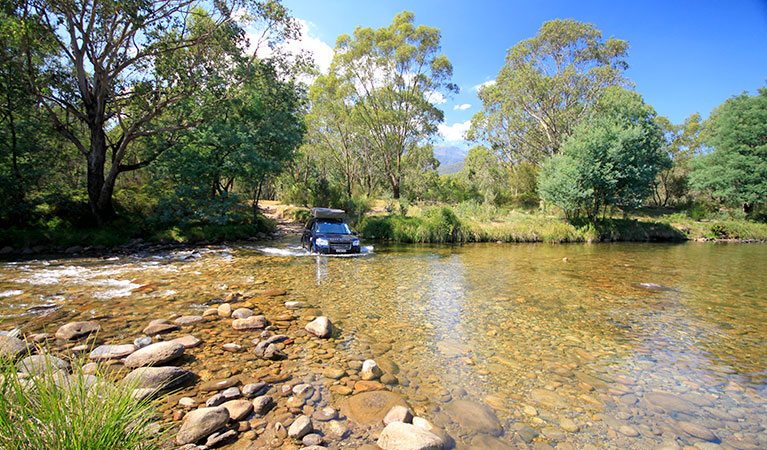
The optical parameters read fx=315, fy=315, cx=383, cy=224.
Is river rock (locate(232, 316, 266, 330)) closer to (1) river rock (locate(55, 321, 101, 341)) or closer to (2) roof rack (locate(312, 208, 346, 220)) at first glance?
(1) river rock (locate(55, 321, 101, 341))

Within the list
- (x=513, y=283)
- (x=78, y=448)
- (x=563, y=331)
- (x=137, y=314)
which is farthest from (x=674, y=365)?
(x=137, y=314)

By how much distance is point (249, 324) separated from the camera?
19.2 ft

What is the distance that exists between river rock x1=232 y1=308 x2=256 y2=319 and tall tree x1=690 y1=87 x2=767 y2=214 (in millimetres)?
39516

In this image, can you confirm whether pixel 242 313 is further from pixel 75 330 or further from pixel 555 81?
pixel 555 81

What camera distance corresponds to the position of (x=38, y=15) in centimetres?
1264

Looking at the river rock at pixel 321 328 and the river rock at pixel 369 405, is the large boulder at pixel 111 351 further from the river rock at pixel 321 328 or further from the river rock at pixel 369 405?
the river rock at pixel 369 405

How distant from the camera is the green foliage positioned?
73.0 feet

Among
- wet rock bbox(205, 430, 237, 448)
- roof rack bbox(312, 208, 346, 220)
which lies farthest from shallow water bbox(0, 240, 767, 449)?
roof rack bbox(312, 208, 346, 220)

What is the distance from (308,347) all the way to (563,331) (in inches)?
190

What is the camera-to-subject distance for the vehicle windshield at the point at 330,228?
15.2 metres

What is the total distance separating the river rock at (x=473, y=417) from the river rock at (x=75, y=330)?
18.9 ft

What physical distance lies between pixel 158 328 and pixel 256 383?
2903 mm

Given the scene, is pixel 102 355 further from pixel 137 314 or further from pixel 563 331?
pixel 563 331

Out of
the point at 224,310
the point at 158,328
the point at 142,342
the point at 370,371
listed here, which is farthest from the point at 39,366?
the point at 224,310
